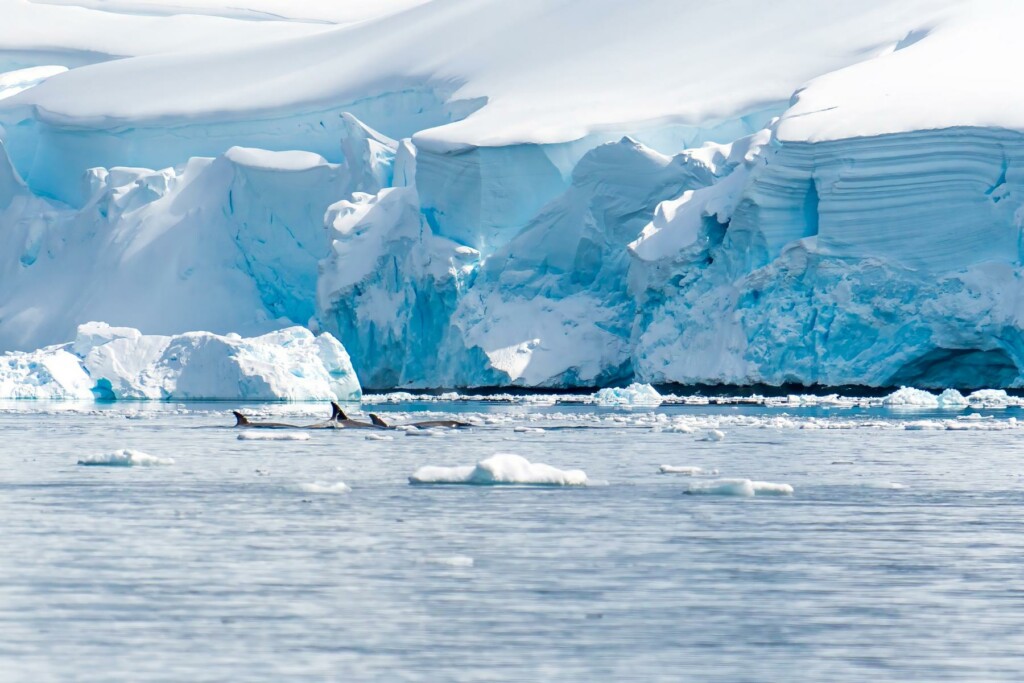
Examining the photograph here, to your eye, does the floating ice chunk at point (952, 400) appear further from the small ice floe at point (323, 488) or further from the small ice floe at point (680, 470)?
the small ice floe at point (323, 488)

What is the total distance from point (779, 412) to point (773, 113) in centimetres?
1076

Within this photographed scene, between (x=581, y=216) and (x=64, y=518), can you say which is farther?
(x=581, y=216)

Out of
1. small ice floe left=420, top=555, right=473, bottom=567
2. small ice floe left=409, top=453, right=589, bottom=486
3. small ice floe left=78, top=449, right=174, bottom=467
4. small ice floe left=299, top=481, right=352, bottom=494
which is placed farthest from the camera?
small ice floe left=78, top=449, right=174, bottom=467

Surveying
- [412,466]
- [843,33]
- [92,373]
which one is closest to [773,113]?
[843,33]

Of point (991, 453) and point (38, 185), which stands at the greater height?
point (991, 453)

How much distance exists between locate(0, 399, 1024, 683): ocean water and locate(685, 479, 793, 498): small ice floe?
3.4 inches

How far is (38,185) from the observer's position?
135 ft

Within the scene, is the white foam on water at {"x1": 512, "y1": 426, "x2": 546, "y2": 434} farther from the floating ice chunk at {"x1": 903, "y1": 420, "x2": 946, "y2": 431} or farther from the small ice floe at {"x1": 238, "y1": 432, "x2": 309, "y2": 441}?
the floating ice chunk at {"x1": 903, "y1": 420, "x2": 946, "y2": 431}

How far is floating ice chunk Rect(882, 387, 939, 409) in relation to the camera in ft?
79.3

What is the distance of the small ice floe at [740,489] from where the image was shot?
10258mm

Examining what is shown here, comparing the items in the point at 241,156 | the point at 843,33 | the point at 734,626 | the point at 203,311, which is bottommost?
the point at 203,311

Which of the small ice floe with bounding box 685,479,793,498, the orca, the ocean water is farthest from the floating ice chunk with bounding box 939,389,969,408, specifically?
the small ice floe with bounding box 685,479,793,498

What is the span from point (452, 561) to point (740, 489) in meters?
3.45

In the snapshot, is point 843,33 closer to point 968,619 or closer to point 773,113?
point 773,113
